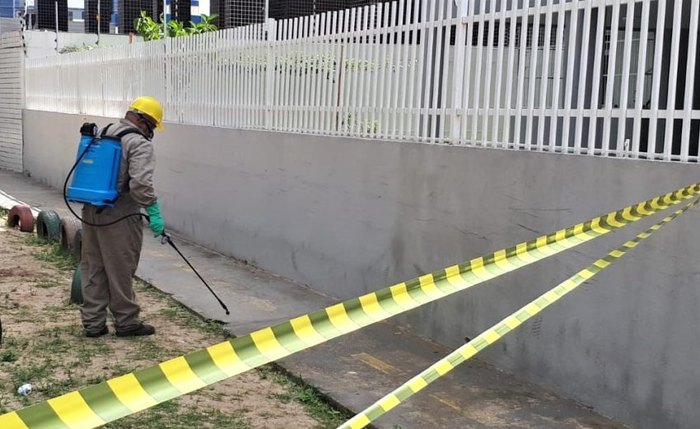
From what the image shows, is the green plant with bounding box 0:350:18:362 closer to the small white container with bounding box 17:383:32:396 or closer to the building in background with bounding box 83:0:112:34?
the small white container with bounding box 17:383:32:396

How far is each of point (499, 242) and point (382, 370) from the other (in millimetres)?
→ 1160

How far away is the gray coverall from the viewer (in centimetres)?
585

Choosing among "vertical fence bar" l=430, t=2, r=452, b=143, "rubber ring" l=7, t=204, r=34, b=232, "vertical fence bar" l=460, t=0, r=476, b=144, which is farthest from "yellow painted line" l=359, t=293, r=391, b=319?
"rubber ring" l=7, t=204, r=34, b=232

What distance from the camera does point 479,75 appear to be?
223 inches

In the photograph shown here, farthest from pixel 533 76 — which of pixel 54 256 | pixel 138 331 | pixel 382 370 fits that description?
pixel 54 256

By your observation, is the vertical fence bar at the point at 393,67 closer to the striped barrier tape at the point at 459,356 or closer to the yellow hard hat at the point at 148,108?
the yellow hard hat at the point at 148,108

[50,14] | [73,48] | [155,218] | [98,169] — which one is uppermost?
[50,14]

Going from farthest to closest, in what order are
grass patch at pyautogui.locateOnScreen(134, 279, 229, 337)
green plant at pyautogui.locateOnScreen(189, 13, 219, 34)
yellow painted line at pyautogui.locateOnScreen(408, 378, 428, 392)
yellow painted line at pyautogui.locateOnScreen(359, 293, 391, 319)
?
green plant at pyautogui.locateOnScreen(189, 13, 219, 34) → grass patch at pyautogui.locateOnScreen(134, 279, 229, 337) → yellow painted line at pyautogui.locateOnScreen(408, 378, 428, 392) → yellow painted line at pyautogui.locateOnScreen(359, 293, 391, 319)

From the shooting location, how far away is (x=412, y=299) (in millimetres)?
2910

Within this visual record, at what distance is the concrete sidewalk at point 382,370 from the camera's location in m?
4.61

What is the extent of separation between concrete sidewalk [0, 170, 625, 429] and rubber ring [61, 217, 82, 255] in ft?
3.30

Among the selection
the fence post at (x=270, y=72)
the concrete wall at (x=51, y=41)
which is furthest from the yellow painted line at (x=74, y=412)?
the concrete wall at (x=51, y=41)

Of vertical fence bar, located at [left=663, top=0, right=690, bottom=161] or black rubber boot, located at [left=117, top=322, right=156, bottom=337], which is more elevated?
vertical fence bar, located at [left=663, top=0, right=690, bottom=161]

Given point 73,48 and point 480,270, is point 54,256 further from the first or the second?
point 73,48
